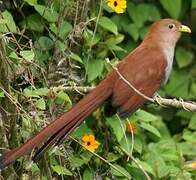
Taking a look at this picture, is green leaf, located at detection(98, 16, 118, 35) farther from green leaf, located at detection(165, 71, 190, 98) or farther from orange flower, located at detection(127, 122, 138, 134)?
Result: green leaf, located at detection(165, 71, 190, 98)

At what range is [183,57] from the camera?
19.4 ft

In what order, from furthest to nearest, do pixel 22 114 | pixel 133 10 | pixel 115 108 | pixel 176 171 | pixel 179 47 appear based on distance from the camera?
1. pixel 179 47
2. pixel 133 10
3. pixel 176 171
4. pixel 115 108
5. pixel 22 114

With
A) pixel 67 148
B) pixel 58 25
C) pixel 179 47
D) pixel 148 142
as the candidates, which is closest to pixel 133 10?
pixel 179 47

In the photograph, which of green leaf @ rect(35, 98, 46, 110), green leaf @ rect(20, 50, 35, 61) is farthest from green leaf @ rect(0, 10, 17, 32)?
green leaf @ rect(35, 98, 46, 110)

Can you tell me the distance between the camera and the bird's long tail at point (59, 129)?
332 cm

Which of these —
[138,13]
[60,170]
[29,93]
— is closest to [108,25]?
[29,93]

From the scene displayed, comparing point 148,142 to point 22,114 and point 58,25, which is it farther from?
point 22,114

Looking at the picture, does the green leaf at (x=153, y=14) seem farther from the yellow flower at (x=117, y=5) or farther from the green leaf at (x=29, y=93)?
the green leaf at (x=29, y=93)

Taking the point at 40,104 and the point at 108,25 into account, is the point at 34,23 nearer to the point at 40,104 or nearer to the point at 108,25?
the point at 108,25

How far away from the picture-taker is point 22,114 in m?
3.69

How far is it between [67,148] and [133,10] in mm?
1773

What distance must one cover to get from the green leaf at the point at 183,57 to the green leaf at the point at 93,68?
1621 millimetres

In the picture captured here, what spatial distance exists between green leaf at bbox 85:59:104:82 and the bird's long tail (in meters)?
0.40

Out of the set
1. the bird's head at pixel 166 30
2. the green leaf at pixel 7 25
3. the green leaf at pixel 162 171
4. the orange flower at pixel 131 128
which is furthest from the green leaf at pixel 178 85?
the green leaf at pixel 7 25
